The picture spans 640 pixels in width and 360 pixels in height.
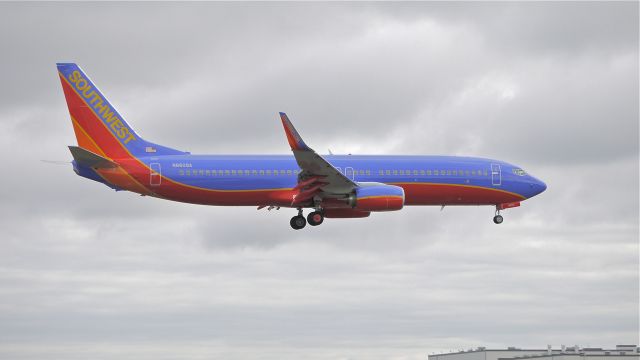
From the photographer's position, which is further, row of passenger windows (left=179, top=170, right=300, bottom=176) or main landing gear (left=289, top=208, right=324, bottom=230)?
main landing gear (left=289, top=208, right=324, bottom=230)

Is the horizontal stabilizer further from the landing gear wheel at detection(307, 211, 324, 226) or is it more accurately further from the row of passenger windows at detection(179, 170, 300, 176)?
the landing gear wheel at detection(307, 211, 324, 226)

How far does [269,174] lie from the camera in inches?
3086

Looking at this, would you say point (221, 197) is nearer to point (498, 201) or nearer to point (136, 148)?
point (136, 148)

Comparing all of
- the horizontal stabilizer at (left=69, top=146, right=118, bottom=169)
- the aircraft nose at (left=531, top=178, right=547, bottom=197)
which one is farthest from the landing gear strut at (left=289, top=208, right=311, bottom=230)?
the aircraft nose at (left=531, top=178, right=547, bottom=197)

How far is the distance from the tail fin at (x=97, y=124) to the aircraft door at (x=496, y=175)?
19.7 meters

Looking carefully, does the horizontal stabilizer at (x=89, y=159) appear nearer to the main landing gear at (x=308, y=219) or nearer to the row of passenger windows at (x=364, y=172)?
the row of passenger windows at (x=364, y=172)

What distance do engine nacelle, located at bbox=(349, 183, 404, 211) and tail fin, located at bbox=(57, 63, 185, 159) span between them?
11234mm

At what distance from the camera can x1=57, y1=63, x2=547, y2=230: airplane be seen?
7662 cm

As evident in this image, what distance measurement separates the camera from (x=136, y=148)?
78938mm

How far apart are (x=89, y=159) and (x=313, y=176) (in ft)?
42.2

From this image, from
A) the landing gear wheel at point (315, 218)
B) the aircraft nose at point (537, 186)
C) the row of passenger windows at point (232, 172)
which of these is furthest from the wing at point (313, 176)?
the aircraft nose at point (537, 186)

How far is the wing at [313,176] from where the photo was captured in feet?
241

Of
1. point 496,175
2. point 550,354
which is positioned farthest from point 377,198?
point 550,354

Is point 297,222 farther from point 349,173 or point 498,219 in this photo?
point 498,219
